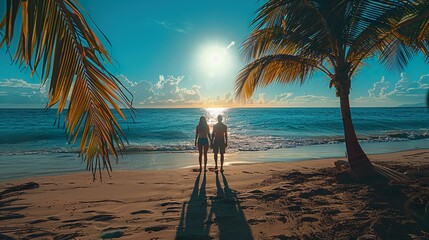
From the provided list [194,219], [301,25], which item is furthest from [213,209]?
[301,25]

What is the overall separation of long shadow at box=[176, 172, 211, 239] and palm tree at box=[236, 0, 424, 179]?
128 inches

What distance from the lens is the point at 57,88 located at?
2.49 meters

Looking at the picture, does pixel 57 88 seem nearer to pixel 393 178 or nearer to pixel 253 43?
pixel 253 43

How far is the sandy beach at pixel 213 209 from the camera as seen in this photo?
392cm

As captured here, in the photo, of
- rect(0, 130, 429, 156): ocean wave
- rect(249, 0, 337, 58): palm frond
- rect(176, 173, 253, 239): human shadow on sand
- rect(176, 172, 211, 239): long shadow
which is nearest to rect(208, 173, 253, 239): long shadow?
rect(176, 173, 253, 239): human shadow on sand

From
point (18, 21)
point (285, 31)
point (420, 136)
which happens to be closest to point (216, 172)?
point (285, 31)

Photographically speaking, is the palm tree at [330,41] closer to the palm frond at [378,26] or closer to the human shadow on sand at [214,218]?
the palm frond at [378,26]

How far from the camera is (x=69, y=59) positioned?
2.56 meters

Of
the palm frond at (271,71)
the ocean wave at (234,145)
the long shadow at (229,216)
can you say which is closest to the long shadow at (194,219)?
the long shadow at (229,216)

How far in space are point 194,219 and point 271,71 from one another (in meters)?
4.61

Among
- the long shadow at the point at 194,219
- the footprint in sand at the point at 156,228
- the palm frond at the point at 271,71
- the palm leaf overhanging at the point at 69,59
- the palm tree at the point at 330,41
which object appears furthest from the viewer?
the palm frond at the point at 271,71

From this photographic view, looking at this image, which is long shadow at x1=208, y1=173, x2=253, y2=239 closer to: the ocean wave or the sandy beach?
the sandy beach

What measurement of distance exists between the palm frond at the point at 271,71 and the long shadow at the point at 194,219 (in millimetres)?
3107

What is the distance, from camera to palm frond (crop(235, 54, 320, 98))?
23.1ft
